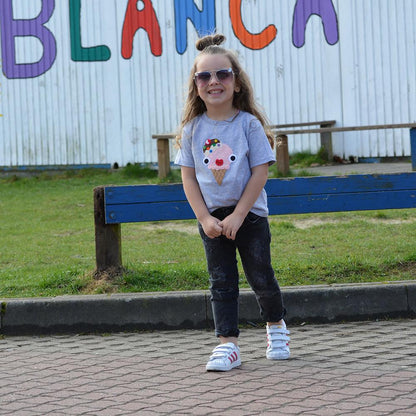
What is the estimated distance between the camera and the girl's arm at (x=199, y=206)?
443 cm

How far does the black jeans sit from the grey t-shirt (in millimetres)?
101

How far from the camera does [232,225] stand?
173 inches

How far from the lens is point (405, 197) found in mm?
6293

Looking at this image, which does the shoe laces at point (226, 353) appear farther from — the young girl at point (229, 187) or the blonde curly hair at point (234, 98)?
the blonde curly hair at point (234, 98)

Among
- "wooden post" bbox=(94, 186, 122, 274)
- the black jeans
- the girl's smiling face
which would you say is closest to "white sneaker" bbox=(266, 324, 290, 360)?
the black jeans

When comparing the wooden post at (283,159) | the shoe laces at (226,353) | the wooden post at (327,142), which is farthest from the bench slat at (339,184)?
the wooden post at (327,142)

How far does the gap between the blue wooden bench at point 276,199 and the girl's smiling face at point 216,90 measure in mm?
1657

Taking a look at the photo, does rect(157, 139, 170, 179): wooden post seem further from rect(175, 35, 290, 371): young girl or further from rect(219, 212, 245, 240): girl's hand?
rect(219, 212, 245, 240): girl's hand

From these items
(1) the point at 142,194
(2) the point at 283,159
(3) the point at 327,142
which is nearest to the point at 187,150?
(1) the point at 142,194

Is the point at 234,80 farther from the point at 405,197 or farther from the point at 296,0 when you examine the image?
the point at 296,0

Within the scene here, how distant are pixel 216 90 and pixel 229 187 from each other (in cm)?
53

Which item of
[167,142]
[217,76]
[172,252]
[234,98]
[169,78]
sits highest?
[169,78]

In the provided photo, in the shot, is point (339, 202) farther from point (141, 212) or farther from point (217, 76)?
point (217, 76)

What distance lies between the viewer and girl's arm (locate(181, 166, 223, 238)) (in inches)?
174
